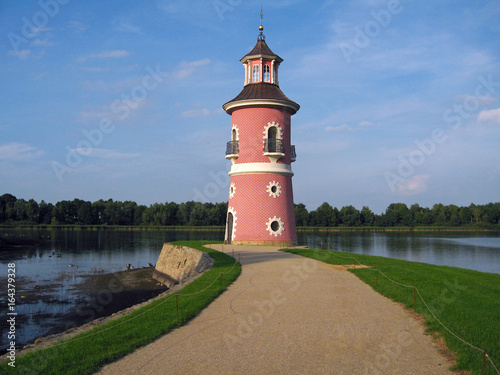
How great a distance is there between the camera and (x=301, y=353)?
7.16 meters

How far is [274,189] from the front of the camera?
25.1 metres

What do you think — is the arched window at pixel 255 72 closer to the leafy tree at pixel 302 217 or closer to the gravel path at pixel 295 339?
the gravel path at pixel 295 339

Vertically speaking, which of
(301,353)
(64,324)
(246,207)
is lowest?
(64,324)

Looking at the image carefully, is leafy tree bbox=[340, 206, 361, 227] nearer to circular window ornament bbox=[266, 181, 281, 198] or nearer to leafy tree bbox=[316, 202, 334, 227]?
leafy tree bbox=[316, 202, 334, 227]

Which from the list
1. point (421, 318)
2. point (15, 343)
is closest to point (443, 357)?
point (421, 318)

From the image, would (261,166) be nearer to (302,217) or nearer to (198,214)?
(198,214)

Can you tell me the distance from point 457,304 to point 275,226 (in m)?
15.7

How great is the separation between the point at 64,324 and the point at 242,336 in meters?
8.08

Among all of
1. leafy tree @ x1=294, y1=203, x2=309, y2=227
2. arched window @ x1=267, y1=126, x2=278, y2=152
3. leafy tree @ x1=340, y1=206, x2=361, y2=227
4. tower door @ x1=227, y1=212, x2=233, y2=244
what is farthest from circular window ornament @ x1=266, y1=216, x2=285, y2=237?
leafy tree @ x1=340, y1=206, x2=361, y2=227

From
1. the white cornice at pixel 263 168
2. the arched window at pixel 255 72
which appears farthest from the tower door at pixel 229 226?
the arched window at pixel 255 72

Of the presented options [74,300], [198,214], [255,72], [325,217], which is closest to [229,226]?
[255,72]

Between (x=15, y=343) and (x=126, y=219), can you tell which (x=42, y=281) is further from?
(x=126, y=219)

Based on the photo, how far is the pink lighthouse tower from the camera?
2495 centimetres

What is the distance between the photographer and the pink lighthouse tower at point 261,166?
2495 centimetres
